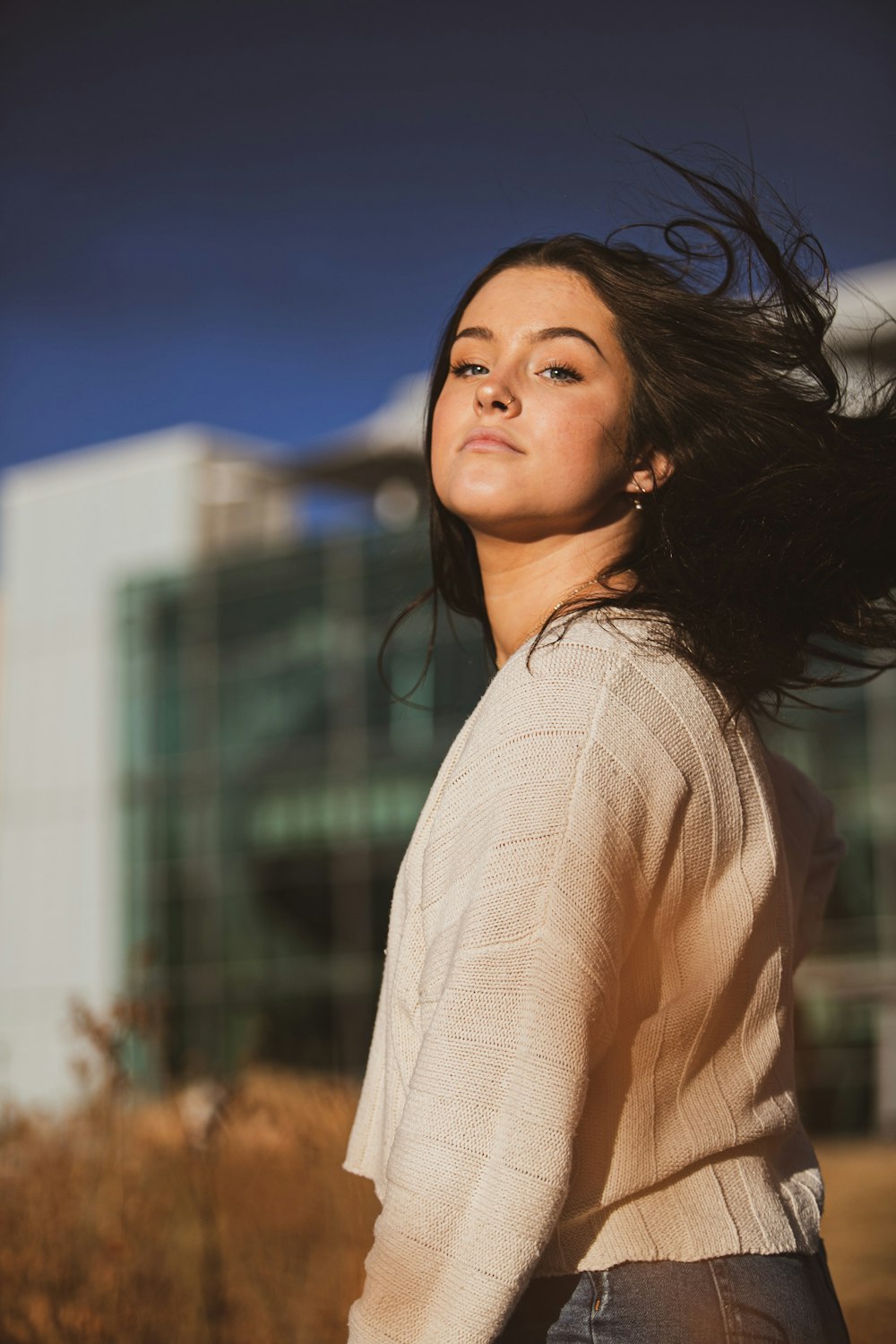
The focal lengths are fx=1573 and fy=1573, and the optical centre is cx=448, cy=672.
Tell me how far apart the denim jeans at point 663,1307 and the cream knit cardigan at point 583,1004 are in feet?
0.07

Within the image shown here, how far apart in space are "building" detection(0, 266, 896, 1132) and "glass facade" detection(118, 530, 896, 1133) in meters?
0.04

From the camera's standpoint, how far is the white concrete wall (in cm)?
2764

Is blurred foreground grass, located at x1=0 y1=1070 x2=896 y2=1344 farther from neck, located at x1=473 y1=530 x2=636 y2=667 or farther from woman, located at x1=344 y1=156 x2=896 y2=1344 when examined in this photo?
woman, located at x1=344 y1=156 x2=896 y2=1344

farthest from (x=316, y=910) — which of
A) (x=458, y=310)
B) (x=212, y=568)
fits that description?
(x=458, y=310)

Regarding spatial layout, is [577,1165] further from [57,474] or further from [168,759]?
[57,474]

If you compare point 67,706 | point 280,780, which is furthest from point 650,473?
point 67,706

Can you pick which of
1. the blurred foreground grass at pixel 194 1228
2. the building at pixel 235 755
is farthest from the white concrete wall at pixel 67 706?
the blurred foreground grass at pixel 194 1228

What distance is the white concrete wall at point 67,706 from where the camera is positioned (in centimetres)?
2764

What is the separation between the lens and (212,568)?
87.3ft

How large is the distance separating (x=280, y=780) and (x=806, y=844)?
22.8 m

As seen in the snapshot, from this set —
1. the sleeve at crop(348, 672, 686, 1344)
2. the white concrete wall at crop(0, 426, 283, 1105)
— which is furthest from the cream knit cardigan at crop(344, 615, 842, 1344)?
the white concrete wall at crop(0, 426, 283, 1105)

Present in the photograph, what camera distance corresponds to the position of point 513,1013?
59.7 inches

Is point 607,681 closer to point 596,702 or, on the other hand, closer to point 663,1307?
point 596,702

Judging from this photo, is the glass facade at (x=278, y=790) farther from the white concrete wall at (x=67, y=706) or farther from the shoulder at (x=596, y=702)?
the shoulder at (x=596, y=702)
